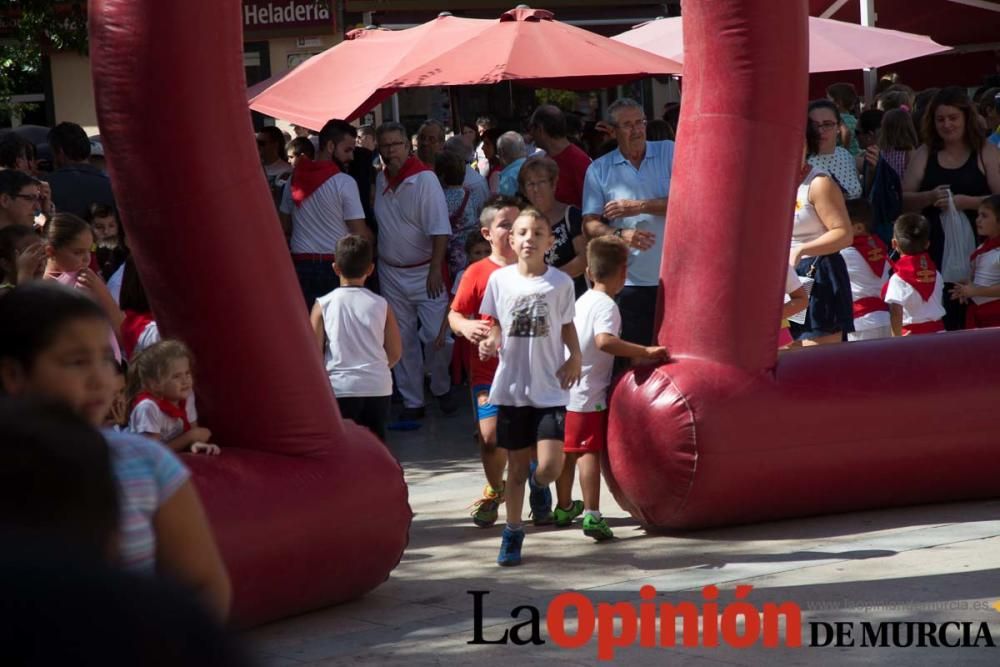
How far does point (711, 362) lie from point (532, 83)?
572cm

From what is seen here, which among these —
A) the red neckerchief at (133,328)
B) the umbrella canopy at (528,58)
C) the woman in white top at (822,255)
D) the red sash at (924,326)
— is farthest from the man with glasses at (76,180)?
the red sash at (924,326)

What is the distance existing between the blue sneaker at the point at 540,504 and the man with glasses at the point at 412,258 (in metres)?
3.02

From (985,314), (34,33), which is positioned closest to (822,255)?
(985,314)

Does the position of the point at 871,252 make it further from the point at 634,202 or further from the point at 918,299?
the point at 634,202

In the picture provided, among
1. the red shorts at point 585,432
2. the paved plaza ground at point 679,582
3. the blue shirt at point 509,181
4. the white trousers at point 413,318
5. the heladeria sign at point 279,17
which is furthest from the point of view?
the heladeria sign at point 279,17

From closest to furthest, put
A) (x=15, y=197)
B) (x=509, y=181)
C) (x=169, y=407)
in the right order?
(x=169, y=407), (x=15, y=197), (x=509, y=181)

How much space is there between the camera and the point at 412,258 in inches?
392

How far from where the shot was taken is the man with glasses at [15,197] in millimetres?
6773

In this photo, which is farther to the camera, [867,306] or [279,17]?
[279,17]

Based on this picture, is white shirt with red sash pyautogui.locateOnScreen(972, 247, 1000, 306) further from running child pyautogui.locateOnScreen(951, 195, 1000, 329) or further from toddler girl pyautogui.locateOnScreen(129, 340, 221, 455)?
toddler girl pyautogui.locateOnScreen(129, 340, 221, 455)

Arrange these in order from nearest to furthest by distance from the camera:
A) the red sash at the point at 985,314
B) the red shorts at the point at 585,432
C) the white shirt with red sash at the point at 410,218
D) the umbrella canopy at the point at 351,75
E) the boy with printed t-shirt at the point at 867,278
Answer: the red shorts at the point at 585,432 < the boy with printed t-shirt at the point at 867,278 < the red sash at the point at 985,314 < the white shirt with red sash at the point at 410,218 < the umbrella canopy at the point at 351,75

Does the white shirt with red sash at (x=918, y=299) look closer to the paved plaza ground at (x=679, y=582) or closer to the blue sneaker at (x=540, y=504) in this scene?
the paved plaza ground at (x=679, y=582)

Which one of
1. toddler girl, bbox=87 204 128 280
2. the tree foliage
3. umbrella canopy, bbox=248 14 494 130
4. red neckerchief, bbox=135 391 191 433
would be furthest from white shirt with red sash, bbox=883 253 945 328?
the tree foliage

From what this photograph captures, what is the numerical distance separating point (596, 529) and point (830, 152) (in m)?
3.04
